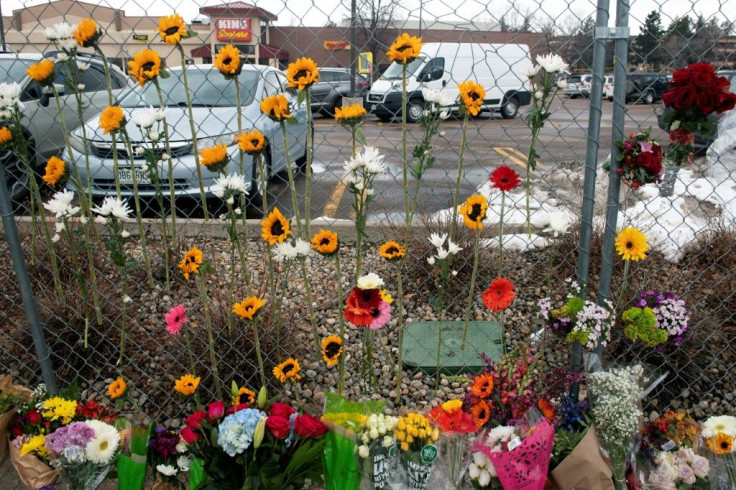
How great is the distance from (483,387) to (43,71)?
204cm

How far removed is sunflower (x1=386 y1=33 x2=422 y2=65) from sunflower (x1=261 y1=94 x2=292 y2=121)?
37 cm

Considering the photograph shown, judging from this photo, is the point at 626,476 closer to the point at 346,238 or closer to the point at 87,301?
the point at 87,301

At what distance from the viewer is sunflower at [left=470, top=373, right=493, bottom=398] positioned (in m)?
1.81

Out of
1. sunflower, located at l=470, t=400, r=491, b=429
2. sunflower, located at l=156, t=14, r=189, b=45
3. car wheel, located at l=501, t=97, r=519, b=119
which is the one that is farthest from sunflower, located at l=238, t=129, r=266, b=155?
car wheel, located at l=501, t=97, r=519, b=119

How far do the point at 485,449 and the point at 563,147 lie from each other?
360 inches

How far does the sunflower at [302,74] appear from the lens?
1911 millimetres

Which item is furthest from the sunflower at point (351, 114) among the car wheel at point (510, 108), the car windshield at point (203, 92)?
the car windshield at point (203, 92)

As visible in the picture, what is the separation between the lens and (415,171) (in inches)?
83.7

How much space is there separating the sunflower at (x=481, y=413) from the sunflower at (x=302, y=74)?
1103mm

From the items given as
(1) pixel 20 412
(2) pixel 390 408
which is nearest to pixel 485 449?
(2) pixel 390 408

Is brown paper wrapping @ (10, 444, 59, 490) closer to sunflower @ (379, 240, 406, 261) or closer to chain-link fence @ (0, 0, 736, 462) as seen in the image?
chain-link fence @ (0, 0, 736, 462)

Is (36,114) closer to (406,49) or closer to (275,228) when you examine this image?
(275,228)

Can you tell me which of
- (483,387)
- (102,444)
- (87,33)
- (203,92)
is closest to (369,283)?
(483,387)

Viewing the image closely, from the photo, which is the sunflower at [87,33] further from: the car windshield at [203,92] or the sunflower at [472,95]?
the car windshield at [203,92]
